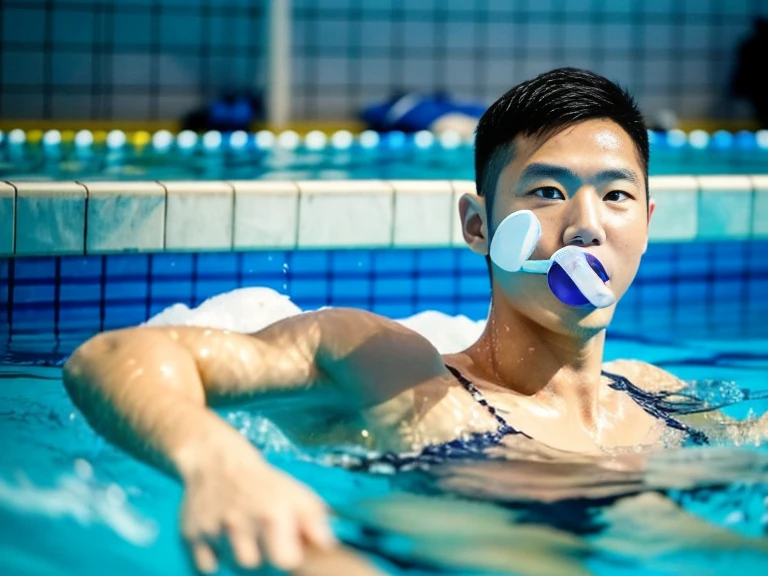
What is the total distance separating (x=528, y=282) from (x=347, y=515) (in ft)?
1.96

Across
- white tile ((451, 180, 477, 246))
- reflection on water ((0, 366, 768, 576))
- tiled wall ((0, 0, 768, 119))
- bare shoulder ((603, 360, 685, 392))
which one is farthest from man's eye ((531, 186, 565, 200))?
tiled wall ((0, 0, 768, 119))

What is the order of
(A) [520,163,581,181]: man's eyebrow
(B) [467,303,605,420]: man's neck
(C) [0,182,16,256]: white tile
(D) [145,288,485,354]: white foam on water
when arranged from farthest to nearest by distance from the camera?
(C) [0,182,16,256]: white tile, (D) [145,288,485,354]: white foam on water, (B) [467,303,605,420]: man's neck, (A) [520,163,581,181]: man's eyebrow

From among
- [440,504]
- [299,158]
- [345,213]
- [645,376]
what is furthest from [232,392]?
[299,158]

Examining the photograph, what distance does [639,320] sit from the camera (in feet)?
17.0

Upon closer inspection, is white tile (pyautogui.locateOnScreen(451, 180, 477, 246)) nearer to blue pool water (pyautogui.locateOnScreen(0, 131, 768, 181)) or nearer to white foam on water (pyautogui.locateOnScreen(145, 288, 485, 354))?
white foam on water (pyautogui.locateOnScreen(145, 288, 485, 354))

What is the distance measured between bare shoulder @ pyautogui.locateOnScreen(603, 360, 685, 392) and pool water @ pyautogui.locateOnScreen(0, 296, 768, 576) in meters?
0.51

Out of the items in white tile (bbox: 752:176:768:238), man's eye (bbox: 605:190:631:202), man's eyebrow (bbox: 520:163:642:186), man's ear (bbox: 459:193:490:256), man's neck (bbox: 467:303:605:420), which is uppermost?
man's eyebrow (bbox: 520:163:642:186)

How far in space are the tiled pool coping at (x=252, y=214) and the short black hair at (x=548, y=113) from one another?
76.1 inches

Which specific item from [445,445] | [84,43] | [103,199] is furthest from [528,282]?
[84,43]

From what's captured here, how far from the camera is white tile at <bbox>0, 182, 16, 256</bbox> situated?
419 centimetres

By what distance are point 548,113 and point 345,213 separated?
219 cm

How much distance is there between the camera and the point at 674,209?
5109 mm

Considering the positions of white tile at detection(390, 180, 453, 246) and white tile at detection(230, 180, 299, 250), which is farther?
white tile at detection(390, 180, 453, 246)

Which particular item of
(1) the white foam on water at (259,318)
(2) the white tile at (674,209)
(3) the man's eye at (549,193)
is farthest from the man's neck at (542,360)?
(2) the white tile at (674,209)
